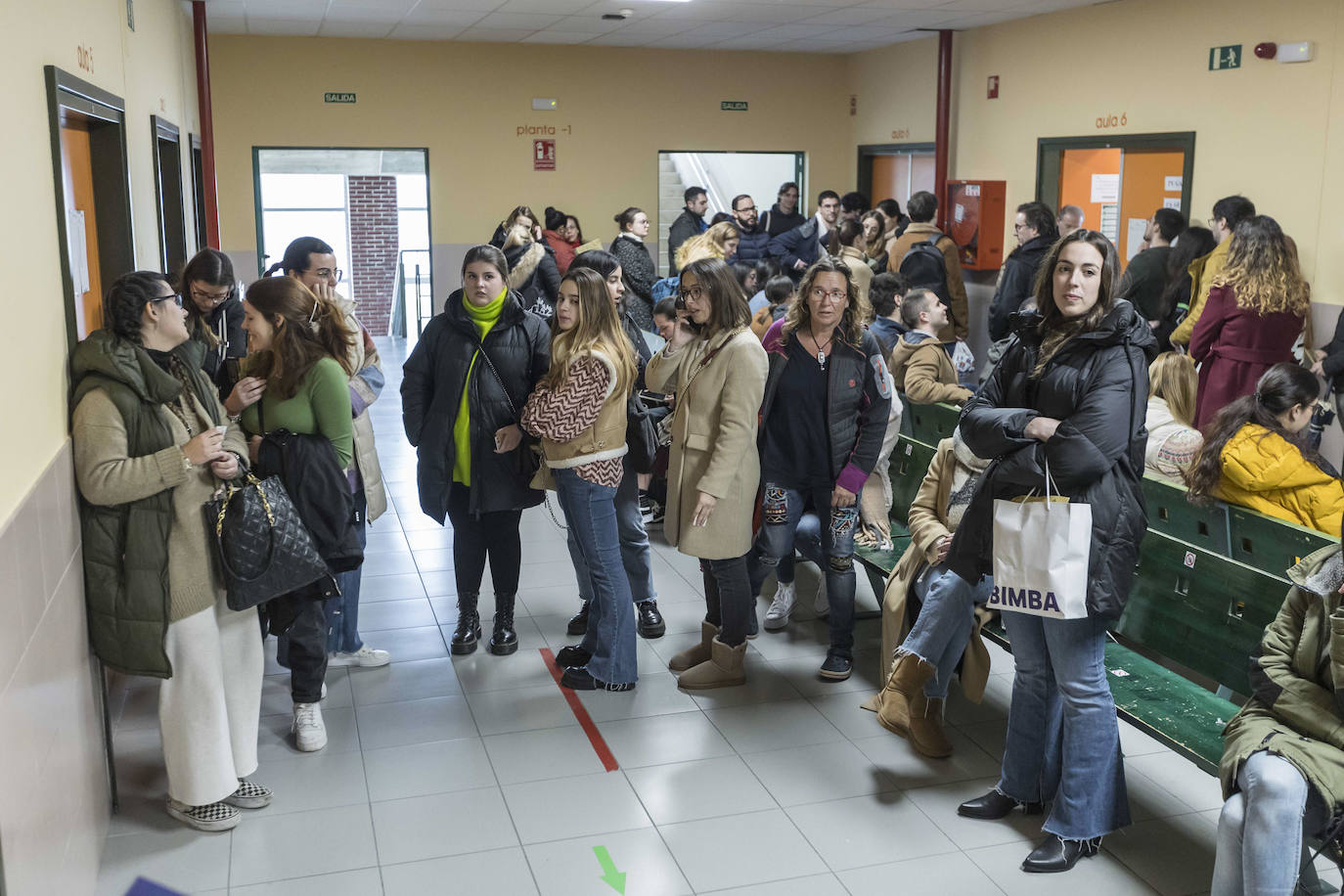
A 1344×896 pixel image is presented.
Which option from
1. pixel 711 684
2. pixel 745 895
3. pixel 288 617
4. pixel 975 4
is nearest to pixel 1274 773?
pixel 745 895

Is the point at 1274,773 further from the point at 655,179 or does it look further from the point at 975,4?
the point at 655,179

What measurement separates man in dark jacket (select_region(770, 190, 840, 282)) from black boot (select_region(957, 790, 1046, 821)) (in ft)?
24.1

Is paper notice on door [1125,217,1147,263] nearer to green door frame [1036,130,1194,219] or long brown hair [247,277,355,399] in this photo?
green door frame [1036,130,1194,219]

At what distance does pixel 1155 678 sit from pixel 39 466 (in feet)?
10.7

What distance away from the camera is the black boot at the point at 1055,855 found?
3.35 m

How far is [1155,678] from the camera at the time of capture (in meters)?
3.79

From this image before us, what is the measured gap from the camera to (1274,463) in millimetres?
3945

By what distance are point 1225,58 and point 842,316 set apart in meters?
5.61

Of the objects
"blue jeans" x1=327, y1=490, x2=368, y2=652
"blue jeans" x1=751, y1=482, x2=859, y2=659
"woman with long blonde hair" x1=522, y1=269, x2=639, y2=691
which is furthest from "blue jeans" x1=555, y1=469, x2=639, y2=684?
"blue jeans" x1=327, y1=490, x2=368, y2=652

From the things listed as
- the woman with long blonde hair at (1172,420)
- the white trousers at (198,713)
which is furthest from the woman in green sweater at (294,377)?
the woman with long blonde hair at (1172,420)

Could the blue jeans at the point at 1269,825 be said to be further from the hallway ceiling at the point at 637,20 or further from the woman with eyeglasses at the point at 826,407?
the hallway ceiling at the point at 637,20

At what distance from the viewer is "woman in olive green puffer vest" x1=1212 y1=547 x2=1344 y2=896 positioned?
8.86 ft

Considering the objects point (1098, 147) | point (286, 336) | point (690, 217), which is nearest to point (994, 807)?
point (286, 336)

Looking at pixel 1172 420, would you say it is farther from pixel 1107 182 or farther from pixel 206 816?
pixel 1107 182
